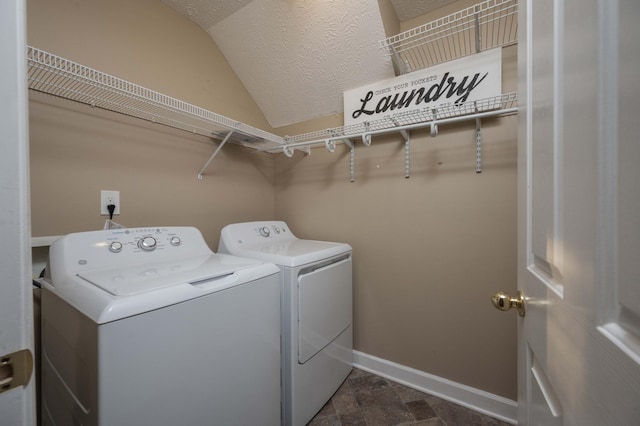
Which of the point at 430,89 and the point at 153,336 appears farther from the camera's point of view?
the point at 430,89

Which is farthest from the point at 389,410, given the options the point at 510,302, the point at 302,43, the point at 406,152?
the point at 302,43

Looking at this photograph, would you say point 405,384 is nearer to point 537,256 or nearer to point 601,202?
point 537,256

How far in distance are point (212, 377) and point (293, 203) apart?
1.50m

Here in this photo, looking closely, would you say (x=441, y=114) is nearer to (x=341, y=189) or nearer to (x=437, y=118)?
(x=437, y=118)

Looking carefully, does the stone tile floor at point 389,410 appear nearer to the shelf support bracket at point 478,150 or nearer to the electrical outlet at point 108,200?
the shelf support bracket at point 478,150

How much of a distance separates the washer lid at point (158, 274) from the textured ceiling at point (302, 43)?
1458 millimetres

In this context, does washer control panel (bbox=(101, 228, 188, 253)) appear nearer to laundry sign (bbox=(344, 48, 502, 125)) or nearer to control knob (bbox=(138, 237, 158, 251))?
control knob (bbox=(138, 237, 158, 251))

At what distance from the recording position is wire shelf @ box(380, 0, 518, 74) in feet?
4.36

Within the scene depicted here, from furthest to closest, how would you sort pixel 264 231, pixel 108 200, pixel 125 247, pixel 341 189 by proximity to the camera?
pixel 341 189 < pixel 264 231 < pixel 108 200 < pixel 125 247

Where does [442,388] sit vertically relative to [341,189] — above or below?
below

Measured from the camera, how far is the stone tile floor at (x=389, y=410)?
4.47 ft

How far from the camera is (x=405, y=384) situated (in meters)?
1.65

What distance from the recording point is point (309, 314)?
52.6 inches

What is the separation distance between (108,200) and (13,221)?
1148 mm
